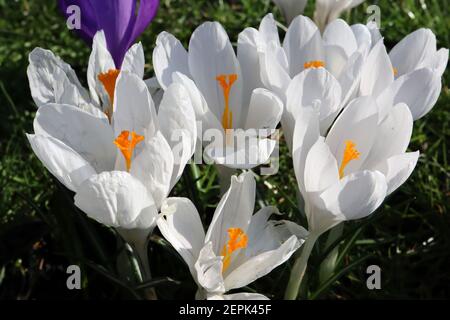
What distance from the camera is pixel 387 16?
2432 mm

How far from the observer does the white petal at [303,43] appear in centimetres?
123

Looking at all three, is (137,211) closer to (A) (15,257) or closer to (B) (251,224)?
(B) (251,224)

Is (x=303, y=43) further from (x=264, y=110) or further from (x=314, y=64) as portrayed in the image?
(x=264, y=110)

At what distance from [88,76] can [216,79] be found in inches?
7.9

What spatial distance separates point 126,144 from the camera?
97 cm

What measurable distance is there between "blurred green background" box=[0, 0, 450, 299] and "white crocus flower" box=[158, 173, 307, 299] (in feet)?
0.34

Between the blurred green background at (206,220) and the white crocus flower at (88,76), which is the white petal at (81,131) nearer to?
the white crocus flower at (88,76)

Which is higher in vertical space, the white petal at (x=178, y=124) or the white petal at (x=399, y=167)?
the white petal at (x=178, y=124)

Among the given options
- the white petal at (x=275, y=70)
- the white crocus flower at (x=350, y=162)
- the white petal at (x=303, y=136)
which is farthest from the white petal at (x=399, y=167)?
the white petal at (x=275, y=70)

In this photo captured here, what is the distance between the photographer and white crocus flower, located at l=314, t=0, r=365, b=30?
4.91 ft

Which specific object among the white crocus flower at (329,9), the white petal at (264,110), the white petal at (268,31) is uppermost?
the white crocus flower at (329,9)

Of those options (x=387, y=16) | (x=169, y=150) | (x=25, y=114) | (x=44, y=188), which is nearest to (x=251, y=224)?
(x=169, y=150)

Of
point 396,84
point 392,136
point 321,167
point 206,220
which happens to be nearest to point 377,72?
point 396,84

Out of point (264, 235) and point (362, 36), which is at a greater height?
point (362, 36)
